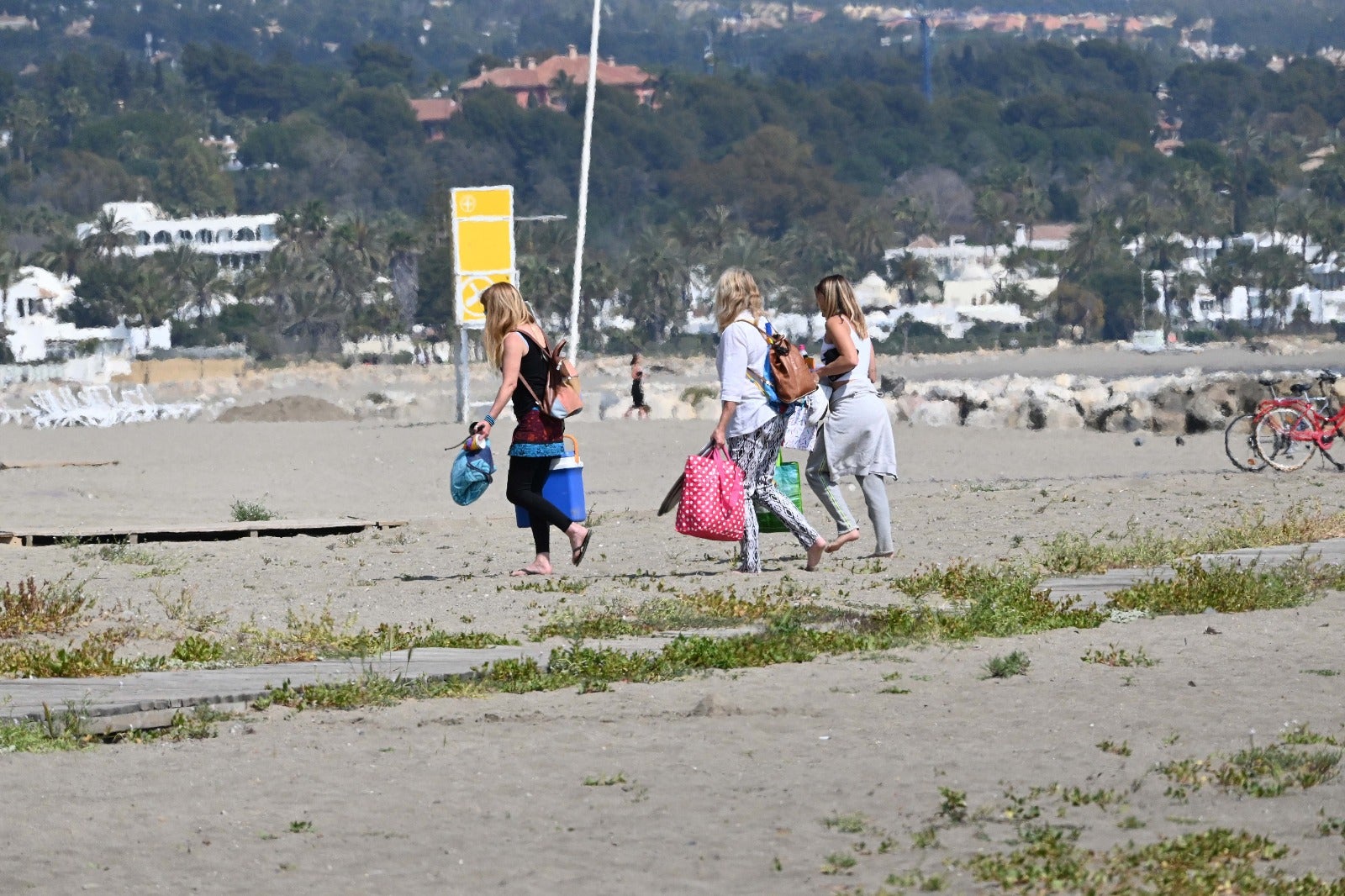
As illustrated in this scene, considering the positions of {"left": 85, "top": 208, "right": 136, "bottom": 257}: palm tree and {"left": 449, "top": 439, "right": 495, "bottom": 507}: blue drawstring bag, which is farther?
{"left": 85, "top": 208, "right": 136, "bottom": 257}: palm tree

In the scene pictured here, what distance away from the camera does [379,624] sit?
826 centimetres

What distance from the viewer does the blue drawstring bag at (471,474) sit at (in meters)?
9.65

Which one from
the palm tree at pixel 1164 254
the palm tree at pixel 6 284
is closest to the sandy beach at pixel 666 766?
the palm tree at pixel 6 284

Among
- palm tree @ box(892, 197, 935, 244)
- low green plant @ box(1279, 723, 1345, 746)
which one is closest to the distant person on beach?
low green plant @ box(1279, 723, 1345, 746)

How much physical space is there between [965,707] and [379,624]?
A: 2.81 metres

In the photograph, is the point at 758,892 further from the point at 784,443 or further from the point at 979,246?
the point at 979,246

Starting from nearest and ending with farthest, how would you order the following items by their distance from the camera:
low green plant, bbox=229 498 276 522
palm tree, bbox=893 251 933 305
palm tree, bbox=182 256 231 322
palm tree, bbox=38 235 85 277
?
1. low green plant, bbox=229 498 276 522
2. palm tree, bbox=182 256 231 322
3. palm tree, bbox=38 235 85 277
4. palm tree, bbox=893 251 933 305

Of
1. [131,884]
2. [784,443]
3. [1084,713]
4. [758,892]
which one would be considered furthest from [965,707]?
[784,443]

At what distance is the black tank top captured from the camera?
949cm

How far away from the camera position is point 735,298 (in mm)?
9297

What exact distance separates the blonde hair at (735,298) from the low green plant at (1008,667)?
280cm

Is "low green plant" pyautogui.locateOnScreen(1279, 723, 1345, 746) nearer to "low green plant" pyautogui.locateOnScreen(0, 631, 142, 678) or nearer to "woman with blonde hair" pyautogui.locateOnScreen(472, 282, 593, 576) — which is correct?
"low green plant" pyautogui.locateOnScreen(0, 631, 142, 678)

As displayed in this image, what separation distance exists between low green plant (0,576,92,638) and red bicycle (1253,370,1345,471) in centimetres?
1029

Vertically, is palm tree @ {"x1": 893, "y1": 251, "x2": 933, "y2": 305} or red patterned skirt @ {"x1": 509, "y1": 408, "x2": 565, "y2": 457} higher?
palm tree @ {"x1": 893, "y1": 251, "x2": 933, "y2": 305}
